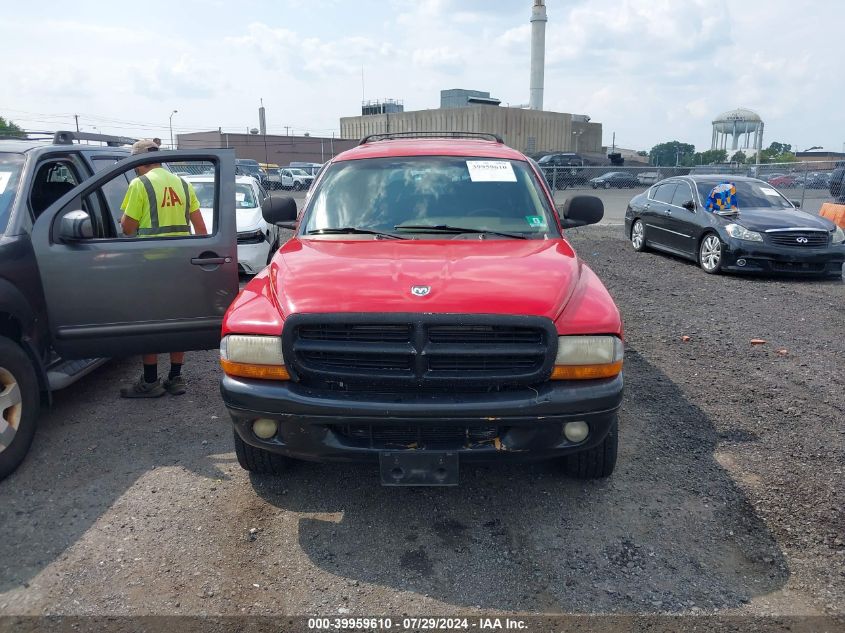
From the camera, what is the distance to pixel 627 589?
2971 mm

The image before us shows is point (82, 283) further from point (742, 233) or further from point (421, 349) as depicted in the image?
point (742, 233)

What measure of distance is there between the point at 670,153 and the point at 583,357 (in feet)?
273

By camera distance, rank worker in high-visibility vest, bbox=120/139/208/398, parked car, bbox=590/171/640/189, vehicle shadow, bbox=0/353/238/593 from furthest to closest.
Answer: parked car, bbox=590/171/640/189 < worker in high-visibility vest, bbox=120/139/208/398 < vehicle shadow, bbox=0/353/238/593

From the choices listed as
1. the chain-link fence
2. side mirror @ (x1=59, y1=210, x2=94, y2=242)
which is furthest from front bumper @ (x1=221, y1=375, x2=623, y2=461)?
the chain-link fence

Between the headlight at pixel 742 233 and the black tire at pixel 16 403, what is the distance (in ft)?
32.1

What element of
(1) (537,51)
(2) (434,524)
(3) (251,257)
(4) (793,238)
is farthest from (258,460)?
(1) (537,51)

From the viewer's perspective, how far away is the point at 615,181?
3753cm

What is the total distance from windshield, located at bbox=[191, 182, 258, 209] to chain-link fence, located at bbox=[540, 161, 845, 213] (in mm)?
10385

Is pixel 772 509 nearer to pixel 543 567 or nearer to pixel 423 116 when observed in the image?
pixel 543 567

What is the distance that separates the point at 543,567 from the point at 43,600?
2.18 m

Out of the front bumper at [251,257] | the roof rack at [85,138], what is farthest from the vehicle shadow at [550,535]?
the front bumper at [251,257]

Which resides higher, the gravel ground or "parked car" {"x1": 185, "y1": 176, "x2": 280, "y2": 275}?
"parked car" {"x1": 185, "y1": 176, "x2": 280, "y2": 275}

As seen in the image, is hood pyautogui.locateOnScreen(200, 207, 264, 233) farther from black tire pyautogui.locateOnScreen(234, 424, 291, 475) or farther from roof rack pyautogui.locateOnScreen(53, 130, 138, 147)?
black tire pyautogui.locateOnScreen(234, 424, 291, 475)

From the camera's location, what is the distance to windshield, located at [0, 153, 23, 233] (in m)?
4.43
